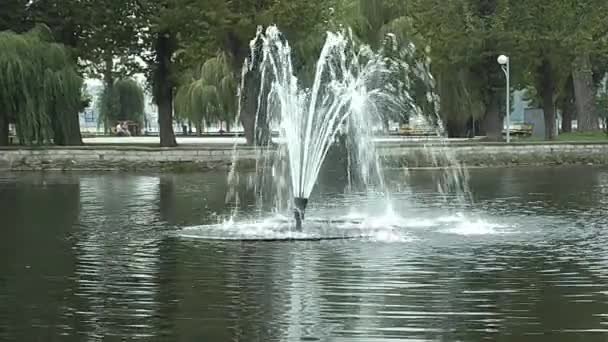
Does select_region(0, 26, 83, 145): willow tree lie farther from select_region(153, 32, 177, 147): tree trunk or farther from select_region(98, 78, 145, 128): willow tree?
select_region(98, 78, 145, 128): willow tree

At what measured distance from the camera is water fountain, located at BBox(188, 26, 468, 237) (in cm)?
1596

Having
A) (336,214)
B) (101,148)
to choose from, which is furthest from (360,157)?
(101,148)

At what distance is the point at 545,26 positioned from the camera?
132ft

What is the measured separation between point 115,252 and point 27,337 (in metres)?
4.76

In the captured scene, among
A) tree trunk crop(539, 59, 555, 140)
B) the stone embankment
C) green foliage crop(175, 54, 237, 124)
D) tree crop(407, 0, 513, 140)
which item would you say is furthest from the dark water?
green foliage crop(175, 54, 237, 124)

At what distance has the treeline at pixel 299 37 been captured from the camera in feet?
122

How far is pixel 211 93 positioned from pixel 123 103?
2403 centimetres

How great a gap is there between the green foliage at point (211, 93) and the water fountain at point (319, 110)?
997 cm

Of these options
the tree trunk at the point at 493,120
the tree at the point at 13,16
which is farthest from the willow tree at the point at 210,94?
the tree trunk at the point at 493,120

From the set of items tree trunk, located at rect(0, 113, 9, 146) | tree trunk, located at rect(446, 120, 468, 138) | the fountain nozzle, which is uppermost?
tree trunk, located at rect(0, 113, 9, 146)

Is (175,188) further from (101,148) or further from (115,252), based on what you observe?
(115,252)

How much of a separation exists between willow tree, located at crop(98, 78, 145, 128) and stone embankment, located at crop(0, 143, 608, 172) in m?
41.2

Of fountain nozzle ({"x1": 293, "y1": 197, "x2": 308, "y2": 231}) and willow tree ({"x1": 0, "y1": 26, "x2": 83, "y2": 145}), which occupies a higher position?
willow tree ({"x1": 0, "y1": 26, "x2": 83, "y2": 145})

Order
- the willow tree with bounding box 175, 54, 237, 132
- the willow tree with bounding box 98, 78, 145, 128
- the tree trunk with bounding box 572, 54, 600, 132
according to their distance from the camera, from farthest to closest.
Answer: the willow tree with bounding box 98, 78, 145, 128
the willow tree with bounding box 175, 54, 237, 132
the tree trunk with bounding box 572, 54, 600, 132
